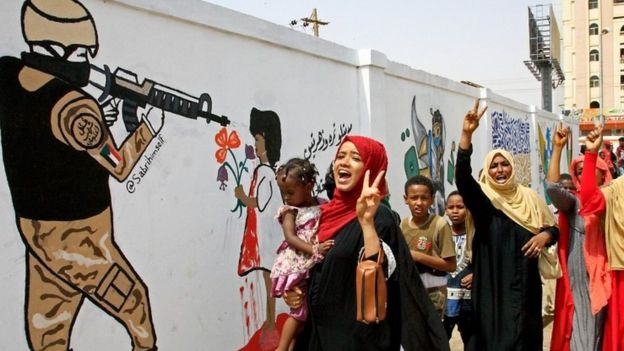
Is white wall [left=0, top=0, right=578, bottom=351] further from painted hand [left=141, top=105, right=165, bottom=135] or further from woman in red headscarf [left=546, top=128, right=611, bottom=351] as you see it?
woman in red headscarf [left=546, top=128, right=611, bottom=351]

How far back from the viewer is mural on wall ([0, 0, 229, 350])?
292cm

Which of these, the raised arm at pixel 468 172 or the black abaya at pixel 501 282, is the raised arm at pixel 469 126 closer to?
the raised arm at pixel 468 172

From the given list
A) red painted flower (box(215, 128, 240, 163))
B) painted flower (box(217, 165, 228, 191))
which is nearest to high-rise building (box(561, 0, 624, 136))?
red painted flower (box(215, 128, 240, 163))

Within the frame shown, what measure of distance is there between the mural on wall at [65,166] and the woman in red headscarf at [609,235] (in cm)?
260

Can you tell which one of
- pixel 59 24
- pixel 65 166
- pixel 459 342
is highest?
pixel 59 24

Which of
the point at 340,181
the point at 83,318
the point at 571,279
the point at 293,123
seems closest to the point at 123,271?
the point at 83,318

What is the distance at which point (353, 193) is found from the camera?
2.90 metres

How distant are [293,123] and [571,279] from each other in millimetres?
2070

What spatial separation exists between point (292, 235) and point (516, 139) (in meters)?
9.16

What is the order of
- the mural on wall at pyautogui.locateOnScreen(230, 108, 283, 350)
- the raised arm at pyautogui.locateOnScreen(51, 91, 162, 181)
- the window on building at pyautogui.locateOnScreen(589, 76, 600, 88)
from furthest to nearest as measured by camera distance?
the window on building at pyautogui.locateOnScreen(589, 76, 600, 88)
the mural on wall at pyautogui.locateOnScreen(230, 108, 283, 350)
the raised arm at pyautogui.locateOnScreen(51, 91, 162, 181)

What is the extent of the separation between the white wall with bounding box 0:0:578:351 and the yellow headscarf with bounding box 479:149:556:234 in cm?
141

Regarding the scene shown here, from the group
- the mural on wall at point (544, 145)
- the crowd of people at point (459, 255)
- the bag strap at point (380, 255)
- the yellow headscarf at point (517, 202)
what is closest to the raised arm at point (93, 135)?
the crowd of people at point (459, 255)

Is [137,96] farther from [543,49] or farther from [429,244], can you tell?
[543,49]

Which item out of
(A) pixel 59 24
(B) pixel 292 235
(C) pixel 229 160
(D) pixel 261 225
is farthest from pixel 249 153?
(A) pixel 59 24
